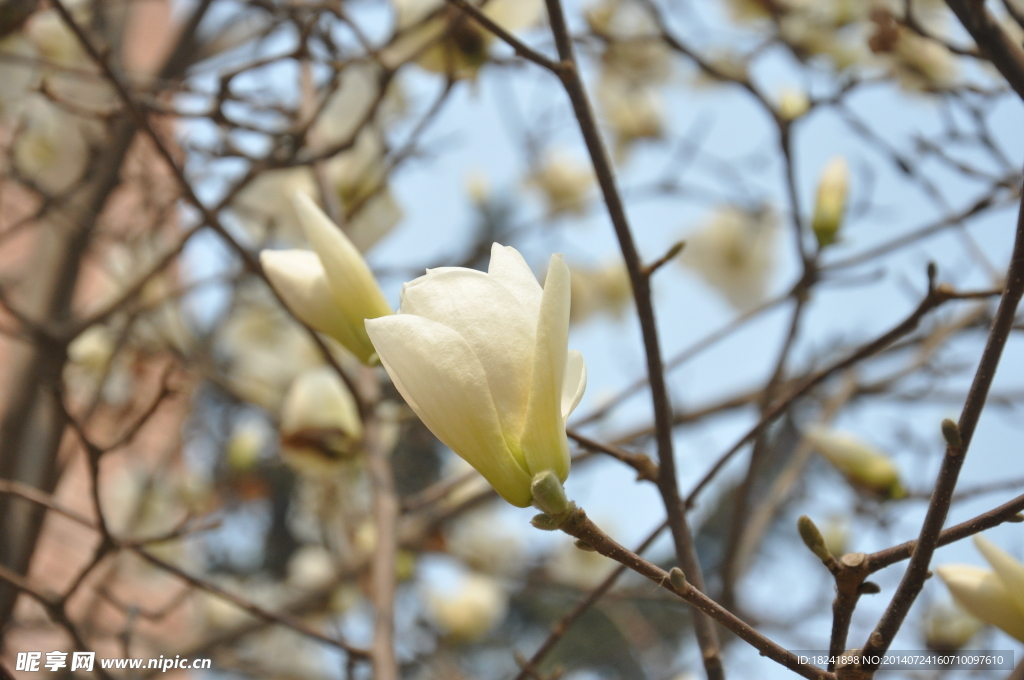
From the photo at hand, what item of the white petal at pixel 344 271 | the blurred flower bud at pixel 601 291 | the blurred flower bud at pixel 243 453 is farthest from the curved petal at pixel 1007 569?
the blurred flower bud at pixel 601 291

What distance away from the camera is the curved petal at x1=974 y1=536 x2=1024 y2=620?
51 centimetres

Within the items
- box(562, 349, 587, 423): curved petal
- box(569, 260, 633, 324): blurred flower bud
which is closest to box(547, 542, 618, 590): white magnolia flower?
box(569, 260, 633, 324): blurred flower bud

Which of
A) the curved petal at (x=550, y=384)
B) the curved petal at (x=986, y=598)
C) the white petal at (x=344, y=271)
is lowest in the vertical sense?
the curved petal at (x=986, y=598)

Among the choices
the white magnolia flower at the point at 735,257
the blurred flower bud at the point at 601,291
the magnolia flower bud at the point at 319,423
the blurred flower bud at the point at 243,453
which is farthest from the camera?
the blurred flower bud at the point at 601,291

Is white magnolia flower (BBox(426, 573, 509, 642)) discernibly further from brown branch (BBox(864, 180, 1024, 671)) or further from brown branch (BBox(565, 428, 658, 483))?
brown branch (BBox(864, 180, 1024, 671))

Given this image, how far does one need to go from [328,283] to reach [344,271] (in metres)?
0.02

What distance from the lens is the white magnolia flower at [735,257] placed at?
6.47ft

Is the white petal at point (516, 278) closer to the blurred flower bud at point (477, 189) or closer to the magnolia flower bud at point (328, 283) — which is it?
the magnolia flower bud at point (328, 283)

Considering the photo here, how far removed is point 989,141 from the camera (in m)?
0.99

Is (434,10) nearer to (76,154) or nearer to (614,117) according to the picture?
(76,154)

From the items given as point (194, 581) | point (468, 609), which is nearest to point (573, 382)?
point (194, 581)

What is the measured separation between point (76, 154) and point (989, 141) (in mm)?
1371

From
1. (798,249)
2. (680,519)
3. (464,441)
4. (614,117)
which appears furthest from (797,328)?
(614,117)

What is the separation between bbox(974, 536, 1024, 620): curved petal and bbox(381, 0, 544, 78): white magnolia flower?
0.79 metres
